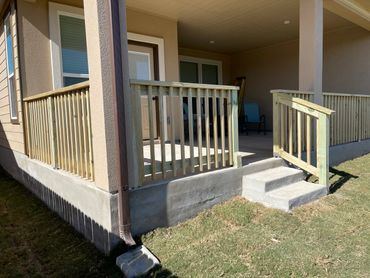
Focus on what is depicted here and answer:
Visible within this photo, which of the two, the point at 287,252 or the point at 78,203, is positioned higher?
the point at 78,203

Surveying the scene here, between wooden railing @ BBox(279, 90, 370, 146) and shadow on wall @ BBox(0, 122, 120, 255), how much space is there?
12.0ft

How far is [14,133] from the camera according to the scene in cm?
519

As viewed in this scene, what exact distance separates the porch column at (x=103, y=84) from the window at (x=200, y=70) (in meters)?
6.09

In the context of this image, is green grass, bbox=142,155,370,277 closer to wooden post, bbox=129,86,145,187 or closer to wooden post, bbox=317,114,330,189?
wooden post, bbox=317,114,330,189

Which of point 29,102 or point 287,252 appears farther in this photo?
point 29,102

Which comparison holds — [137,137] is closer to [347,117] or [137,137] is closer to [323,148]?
[323,148]

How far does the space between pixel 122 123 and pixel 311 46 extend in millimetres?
3621

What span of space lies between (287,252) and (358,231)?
0.86 m

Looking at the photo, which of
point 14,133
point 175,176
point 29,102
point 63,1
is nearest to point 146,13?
point 63,1

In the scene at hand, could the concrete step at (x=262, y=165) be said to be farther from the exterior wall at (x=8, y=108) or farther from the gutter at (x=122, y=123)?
the exterior wall at (x=8, y=108)

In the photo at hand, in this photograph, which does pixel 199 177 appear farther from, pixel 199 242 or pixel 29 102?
pixel 29 102

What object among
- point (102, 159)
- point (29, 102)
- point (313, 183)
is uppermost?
point (29, 102)

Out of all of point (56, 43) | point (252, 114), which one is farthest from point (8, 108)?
point (252, 114)

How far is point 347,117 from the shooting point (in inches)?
222
